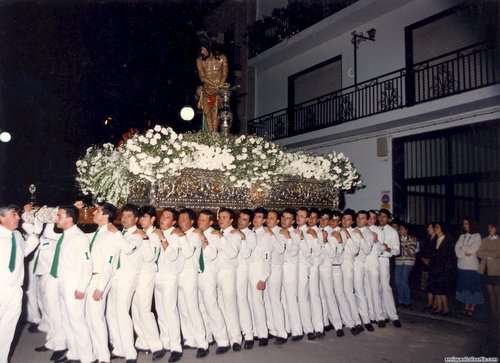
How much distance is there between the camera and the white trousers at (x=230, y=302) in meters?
5.62

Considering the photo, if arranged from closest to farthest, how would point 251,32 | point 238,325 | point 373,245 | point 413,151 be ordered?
point 238,325 → point 373,245 → point 413,151 → point 251,32

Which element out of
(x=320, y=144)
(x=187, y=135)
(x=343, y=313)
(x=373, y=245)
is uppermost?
(x=320, y=144)

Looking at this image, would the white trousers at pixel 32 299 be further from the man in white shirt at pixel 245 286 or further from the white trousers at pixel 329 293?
the white trousers at pixel 329 293

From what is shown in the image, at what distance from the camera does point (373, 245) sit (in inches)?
283

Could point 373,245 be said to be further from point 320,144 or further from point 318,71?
point 318,71

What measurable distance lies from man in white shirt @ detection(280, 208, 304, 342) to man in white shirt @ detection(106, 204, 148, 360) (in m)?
2.03

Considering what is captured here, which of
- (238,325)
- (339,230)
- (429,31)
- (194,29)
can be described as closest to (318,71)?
(429,31)

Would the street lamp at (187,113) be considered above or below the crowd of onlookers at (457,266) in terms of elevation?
above

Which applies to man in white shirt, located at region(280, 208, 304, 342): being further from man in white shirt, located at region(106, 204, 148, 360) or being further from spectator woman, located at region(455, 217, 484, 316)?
spectator woman, located at region(455, 217, 484, 316)

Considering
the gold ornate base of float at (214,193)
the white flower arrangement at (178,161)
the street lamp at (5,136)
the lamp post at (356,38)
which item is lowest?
the gold ornate base of float at (214,193)

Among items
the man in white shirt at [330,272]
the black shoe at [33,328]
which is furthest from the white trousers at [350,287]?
the black shoe at [33,328]

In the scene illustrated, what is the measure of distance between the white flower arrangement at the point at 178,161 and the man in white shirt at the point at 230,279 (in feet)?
3.93

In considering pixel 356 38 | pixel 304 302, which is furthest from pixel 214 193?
pixel 356 38

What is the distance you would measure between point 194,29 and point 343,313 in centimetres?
510
